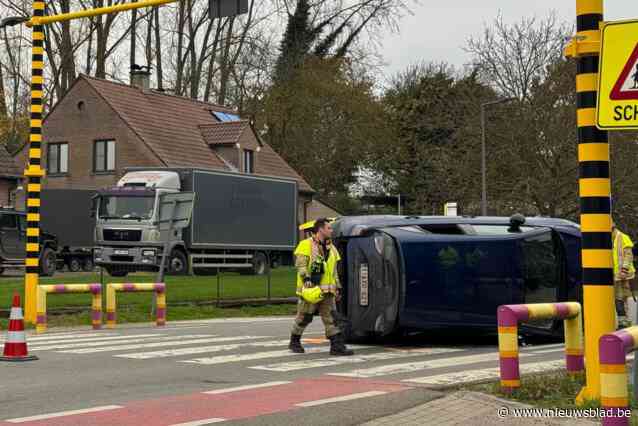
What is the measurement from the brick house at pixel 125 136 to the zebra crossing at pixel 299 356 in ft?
107

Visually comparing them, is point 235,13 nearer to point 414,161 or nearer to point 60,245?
point 60,245

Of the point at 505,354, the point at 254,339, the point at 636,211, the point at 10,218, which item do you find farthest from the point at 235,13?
the point at 636,211

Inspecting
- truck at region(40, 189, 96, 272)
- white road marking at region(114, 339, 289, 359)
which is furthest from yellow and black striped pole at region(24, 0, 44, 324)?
truck at region(40, 189, 96, 272)

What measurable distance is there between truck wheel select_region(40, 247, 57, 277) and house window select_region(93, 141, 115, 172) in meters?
14.7

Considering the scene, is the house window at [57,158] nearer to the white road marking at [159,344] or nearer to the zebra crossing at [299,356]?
the zebra crossing at [299,356]

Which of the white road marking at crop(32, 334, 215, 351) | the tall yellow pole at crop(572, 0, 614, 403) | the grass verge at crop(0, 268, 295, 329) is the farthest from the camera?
the grass verge at crop(0, 268, 295, 329)

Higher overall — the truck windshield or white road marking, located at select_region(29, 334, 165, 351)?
the truck windshield

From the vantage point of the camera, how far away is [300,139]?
63562mm

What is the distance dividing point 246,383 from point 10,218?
2573 cm

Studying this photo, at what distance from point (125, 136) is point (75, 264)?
356 inches

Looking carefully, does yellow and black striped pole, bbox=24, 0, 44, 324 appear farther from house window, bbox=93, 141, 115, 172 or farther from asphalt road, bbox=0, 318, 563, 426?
house window, bbox=93, 141, 115, 172

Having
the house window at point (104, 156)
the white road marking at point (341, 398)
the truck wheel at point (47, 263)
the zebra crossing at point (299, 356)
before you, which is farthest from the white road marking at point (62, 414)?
the house window at point (104, 156)

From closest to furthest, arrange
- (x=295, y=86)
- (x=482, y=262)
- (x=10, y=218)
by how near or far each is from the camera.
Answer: (x=482, y=262), (x=10, y=218), (x=295, y=86)

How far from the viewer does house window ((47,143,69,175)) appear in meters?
50.8
